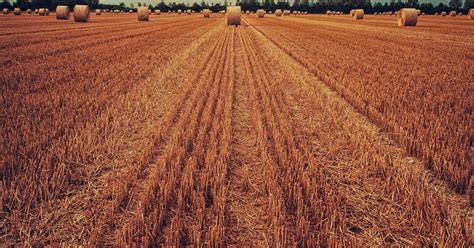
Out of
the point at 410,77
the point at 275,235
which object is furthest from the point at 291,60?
Answer: the point at 275,235

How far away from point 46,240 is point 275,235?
1.86 metres

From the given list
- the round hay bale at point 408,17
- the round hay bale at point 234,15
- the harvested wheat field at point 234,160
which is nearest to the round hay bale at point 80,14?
the round hay bale at point 234,15

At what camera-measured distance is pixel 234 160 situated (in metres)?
4.50

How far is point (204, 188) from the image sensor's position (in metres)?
3.66

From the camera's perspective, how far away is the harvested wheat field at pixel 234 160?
2986mm

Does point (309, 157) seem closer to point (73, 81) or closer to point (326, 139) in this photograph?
point (326, 139)

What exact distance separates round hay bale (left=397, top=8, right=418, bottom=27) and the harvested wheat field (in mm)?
25494

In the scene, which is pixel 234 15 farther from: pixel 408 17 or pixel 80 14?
pixel 408 17

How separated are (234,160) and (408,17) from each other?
33.1 meters

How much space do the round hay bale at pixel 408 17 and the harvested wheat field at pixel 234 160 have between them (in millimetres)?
25494

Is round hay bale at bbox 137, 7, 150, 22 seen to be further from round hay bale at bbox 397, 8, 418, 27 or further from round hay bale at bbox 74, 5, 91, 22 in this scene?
round hay bale at bbox 397, 8, 418, 27

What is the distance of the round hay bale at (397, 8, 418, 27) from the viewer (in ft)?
103

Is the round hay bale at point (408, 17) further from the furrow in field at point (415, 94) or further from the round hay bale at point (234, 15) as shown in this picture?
the furrow in field at point (415, 94)

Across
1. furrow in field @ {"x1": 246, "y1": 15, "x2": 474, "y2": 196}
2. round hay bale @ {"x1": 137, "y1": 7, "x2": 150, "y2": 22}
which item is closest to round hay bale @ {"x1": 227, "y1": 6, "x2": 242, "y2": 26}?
round hay bale @ {"x1": 137, "y1": 7, "x2": 150, "y2": 22}
